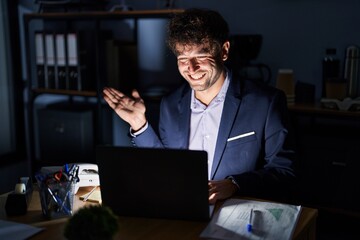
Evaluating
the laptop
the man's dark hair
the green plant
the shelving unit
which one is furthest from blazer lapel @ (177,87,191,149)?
the shelving unit

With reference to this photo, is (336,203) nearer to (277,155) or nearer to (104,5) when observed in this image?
(277,155)

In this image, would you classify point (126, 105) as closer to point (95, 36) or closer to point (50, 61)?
point (95, 36)

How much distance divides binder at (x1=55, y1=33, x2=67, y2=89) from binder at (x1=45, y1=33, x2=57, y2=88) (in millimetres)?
36

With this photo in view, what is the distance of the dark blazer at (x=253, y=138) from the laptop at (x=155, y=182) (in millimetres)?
428

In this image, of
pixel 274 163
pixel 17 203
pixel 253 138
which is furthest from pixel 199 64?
pixel 17 203

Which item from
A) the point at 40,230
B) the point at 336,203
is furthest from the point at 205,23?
the point at 336,203

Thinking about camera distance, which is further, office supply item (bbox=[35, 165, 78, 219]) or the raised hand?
the raised hand

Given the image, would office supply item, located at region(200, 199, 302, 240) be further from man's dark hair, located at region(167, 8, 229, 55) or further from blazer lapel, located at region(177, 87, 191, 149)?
man's dark hair, located at region(167, 8, 229, 55)

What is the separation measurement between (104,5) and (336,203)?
1985 mm

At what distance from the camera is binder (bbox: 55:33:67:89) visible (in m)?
3.36

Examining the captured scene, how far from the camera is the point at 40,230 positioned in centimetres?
131

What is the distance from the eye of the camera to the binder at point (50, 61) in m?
3.40

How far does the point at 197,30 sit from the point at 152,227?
72 centimetres

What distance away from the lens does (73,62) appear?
11.0ft
